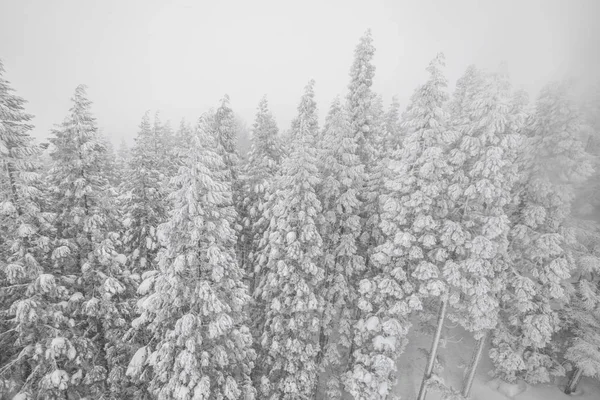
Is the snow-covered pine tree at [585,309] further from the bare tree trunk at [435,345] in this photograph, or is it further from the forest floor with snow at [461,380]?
the bare tree trunk at [435,345]

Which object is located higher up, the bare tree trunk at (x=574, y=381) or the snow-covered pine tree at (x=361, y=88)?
the snow-covered pine tree at (x=361, y=88)

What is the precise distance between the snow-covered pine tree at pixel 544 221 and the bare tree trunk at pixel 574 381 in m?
4.54

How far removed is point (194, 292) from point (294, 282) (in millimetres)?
5780

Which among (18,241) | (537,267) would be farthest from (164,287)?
(537,267)

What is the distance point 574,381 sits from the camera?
19422 millimetres

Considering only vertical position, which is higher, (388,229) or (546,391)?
(388,229)

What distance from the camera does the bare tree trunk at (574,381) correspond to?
1919cm

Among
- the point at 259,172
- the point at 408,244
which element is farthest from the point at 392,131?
the point at 408,244

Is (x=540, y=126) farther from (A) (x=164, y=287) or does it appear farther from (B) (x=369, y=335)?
(A) (x=164, y=287)

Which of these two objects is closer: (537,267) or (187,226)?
(187,226)

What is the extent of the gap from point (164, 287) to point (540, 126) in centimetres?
1955

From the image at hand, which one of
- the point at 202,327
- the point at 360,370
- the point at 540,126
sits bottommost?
the point at 360,370

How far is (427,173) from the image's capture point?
14.4 meters

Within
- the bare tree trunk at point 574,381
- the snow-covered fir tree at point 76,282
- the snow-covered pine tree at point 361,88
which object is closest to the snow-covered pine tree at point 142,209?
the snow-covered fir tree at point 76,282
